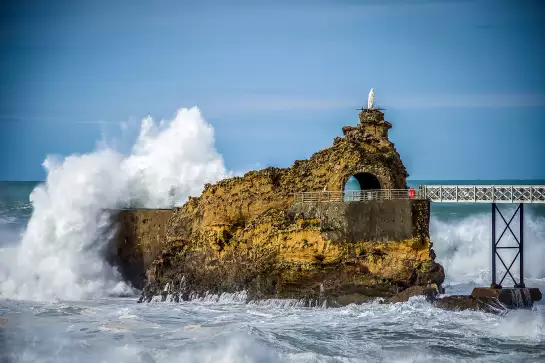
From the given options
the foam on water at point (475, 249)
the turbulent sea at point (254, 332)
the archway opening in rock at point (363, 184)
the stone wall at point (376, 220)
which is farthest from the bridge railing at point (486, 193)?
the foam on water at point (475, 249)

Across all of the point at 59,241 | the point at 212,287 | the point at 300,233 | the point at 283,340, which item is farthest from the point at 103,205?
the point at 283,340

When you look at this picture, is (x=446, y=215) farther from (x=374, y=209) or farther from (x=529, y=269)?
(x=374, y=209)

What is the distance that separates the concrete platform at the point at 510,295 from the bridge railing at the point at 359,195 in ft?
11.8

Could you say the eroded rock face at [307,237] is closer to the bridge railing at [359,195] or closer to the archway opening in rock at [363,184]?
the bridge railing at [359,195]

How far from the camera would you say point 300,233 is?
29.2 m

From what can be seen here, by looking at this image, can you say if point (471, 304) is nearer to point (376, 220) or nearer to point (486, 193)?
point (486, 193)

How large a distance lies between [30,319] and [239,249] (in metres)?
7.21

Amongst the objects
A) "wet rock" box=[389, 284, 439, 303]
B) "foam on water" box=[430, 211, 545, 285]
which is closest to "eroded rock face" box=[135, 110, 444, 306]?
"wet rock" box=[389, 284, 439, 303]

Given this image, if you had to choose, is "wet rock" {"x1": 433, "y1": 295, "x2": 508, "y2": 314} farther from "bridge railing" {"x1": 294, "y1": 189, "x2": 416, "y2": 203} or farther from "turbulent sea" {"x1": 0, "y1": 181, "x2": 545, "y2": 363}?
"bridge railing" {"x1": 294, "y1": 189, "x2": 416, "y2": 203}

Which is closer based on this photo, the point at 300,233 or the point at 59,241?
the point at 300,233

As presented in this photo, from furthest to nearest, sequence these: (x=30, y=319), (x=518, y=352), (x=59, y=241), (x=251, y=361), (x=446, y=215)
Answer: (x=446, y=215), (x=59, y=241), (x=30, y=319), (x=518, y=352), (x=251, y=361)

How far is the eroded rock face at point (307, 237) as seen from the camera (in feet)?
93.2

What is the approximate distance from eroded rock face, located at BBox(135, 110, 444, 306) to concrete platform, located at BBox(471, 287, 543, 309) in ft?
5.01

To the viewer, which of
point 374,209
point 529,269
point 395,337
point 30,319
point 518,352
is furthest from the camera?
point 529,269
